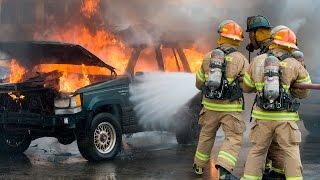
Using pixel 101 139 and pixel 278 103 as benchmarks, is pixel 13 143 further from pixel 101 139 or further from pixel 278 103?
pixel 278 103

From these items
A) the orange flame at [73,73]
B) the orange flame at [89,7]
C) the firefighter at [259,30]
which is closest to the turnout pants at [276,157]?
the firefighter at [259,30]

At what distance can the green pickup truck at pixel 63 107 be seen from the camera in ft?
30.1

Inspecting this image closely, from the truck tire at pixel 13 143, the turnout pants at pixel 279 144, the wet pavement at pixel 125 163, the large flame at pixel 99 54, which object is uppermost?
the large flame at pixel 99 54

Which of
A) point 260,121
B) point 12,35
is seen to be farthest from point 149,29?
point 260,121

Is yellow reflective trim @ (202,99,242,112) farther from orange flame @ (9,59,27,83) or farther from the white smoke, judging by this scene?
orange flame @ (9,59,27,83)

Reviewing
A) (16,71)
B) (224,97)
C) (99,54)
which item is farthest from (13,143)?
(224,97)

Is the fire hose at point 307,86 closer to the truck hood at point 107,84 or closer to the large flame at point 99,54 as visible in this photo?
the truck hood at point 107,84

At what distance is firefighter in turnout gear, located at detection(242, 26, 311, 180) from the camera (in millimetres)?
6469

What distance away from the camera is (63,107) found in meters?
9.09

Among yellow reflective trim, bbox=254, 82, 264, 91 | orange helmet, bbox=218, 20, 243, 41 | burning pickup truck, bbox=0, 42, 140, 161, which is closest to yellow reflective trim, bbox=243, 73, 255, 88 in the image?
yellow reflective trim, bbox=254, 82, 264, 91

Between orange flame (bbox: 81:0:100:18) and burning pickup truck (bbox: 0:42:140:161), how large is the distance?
2620 mm

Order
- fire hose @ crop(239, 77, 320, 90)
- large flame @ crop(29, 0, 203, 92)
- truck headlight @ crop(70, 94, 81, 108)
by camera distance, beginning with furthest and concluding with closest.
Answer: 1. large flame @ crop(29, 0, 203, 92)
2. truck headlight @ crop(70, 94, 81, 108)
3. fire hose @ crop(239, 77, 320, 90)

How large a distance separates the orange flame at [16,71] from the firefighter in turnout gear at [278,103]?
4.73 m

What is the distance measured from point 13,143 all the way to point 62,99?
1.86m
